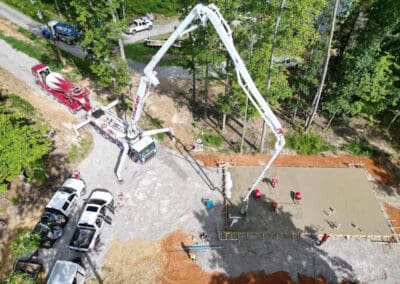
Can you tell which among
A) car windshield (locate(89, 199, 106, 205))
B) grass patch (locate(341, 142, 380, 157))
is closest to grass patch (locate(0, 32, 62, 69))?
car windshield (locate(89, 199, 106, 205))

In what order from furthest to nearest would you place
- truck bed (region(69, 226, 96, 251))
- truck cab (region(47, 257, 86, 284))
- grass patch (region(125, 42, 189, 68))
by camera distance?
grass patch (region(125, 42, 189, 68)), truck bed (region(69, 226, 96, 251)), truck cab (region(47, 257, 86, 284))

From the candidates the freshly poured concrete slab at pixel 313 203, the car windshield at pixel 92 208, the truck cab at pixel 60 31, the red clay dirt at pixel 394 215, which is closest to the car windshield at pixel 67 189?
the car windshield at pixel 92 208

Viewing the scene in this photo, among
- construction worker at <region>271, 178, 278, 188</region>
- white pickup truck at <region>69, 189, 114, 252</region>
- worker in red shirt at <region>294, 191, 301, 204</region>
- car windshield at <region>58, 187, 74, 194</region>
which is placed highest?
construction worker at <region>271, 178, 278, 188</region>

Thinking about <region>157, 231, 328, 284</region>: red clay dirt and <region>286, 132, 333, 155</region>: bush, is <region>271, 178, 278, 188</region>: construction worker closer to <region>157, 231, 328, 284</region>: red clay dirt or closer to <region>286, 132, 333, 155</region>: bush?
<region>286, 132, 333, 155</region>: bush

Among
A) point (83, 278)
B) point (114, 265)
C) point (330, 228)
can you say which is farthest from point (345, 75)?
point (83, 278)

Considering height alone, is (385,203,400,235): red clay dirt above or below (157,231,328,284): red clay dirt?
above

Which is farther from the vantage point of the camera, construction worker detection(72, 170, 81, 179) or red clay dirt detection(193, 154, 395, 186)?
red clay dirt detection(193, 154, 395, 186)

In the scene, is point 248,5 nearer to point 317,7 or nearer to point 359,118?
point 317,7
